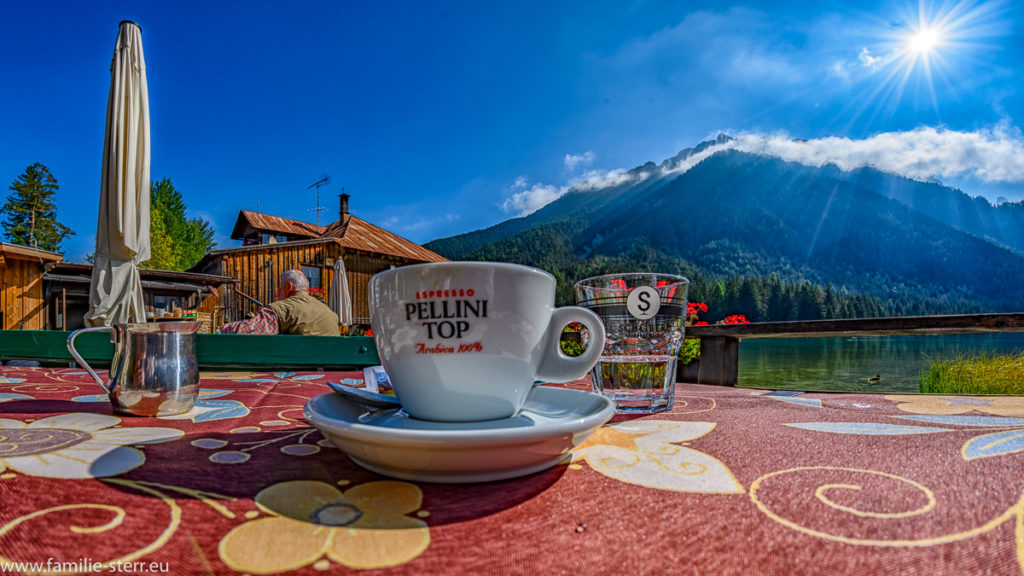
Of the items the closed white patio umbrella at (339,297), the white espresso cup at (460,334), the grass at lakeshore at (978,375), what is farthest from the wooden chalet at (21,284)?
the grass at lakeshore at (978,375)

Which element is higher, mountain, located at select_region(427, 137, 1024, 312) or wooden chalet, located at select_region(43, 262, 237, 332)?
mountain, located at select_region(427, 137, 1024, 312)

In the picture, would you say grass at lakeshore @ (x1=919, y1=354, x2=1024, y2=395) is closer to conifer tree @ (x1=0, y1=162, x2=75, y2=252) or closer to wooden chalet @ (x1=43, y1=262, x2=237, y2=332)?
wooden chalet @ (x1=43, y1=262, x2=237, y2=332)

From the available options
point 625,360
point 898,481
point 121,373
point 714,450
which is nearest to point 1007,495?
point 898,481

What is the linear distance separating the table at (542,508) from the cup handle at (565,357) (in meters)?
0.12

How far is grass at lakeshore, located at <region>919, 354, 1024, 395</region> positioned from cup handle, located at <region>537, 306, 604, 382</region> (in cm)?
578

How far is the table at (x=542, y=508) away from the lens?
24 cm

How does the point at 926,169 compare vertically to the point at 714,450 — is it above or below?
above

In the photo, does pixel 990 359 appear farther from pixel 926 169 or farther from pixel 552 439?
pixel 926 169

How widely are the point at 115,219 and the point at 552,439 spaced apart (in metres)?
4.38

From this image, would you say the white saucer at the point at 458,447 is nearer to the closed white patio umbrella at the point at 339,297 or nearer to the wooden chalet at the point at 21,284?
the closed white patio umbrella at the point at 339,297

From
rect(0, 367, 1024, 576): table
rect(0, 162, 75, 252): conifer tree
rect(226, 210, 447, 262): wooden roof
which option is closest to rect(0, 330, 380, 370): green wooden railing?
rect(0, 367, 1024, 576): table

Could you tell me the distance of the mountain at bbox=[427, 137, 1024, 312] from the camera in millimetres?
64500

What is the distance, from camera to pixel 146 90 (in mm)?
3648

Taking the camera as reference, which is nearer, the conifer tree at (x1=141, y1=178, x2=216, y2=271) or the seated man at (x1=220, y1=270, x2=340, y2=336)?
the seated man at (x1=220, y1=270, x2=340, y2=336)
